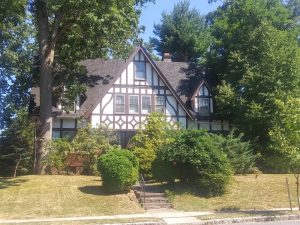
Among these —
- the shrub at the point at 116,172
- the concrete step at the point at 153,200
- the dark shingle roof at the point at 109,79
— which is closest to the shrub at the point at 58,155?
the dark shingle roof at the point at 109,79

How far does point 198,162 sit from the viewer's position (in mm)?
22516

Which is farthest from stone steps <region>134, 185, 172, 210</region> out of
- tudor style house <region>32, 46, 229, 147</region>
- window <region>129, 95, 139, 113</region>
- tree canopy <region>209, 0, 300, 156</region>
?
window <region>129, 95, 139, 113</region>

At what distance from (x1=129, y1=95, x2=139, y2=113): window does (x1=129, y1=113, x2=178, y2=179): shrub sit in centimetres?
474

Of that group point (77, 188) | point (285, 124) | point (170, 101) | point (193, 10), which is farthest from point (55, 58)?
point (193, 10)

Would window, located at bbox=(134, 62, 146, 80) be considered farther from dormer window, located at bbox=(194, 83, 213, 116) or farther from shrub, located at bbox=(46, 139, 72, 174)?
shrub, located at bbox=(46, 139, 72, 174)

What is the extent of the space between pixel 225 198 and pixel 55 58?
17225mm

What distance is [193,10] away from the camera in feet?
196

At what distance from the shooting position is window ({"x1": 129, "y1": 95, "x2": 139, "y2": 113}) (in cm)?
3481

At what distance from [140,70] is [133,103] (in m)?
2.61

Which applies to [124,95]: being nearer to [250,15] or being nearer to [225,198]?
[250,15]

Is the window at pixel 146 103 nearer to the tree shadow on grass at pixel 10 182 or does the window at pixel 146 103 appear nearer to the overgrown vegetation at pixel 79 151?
the overgrown vegetation at pixel 79 151

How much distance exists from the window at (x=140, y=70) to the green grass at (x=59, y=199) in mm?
12077

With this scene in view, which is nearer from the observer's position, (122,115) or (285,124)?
(285,124)

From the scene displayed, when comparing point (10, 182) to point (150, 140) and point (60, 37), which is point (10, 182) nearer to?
point (150, 140)
